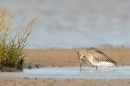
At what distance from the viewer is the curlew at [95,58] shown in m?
17.6

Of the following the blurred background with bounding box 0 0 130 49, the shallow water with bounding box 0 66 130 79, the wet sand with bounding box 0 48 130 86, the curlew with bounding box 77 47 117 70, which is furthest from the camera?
the blurred background with bounding box 0 0 130 49

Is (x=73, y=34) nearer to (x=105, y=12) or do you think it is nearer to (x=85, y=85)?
(x=105, y=12)

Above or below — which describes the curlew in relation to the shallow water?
above

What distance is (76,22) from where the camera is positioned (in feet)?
88.6

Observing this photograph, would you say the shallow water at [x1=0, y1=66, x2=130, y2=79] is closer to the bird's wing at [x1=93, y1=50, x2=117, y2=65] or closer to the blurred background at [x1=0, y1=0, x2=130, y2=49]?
the bird's wing at [x1=93, y1=50, x2=117, y2=65]

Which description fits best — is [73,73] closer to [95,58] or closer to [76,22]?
[95,58]

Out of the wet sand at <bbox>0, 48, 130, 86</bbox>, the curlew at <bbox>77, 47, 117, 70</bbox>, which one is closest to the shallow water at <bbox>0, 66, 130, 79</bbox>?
the curlew at <bbox>77, 47, 117, 70</bbox>

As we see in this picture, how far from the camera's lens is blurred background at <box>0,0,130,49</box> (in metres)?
23.4

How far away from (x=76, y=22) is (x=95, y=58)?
907 cm

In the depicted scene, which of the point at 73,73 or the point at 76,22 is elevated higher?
the point at 76,22

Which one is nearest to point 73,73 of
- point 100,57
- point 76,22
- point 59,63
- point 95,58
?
point 100,57

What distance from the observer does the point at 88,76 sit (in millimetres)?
15188

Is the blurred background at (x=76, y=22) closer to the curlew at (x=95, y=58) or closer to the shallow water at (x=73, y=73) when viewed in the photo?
the curlew at (x=95, y=58)

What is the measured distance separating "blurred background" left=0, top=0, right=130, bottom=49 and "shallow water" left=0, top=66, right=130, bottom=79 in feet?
18.4
